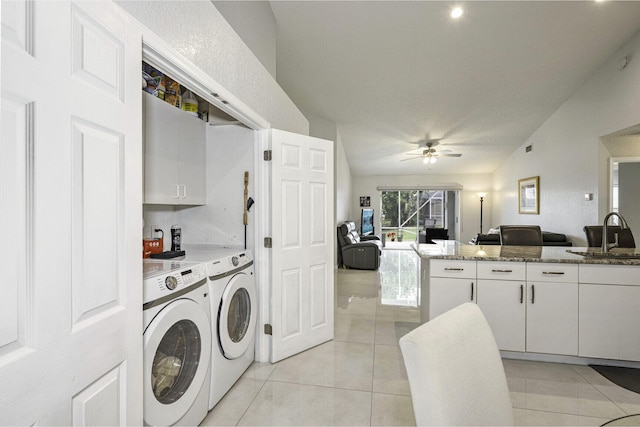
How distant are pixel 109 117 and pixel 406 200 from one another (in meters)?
11.0

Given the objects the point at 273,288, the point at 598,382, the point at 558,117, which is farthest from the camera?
the point at 558,117

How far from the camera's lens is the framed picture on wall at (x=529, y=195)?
6.85m

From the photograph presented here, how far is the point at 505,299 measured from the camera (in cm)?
255

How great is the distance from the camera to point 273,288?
2.56m

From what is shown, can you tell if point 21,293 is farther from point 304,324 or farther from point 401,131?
point 401,131

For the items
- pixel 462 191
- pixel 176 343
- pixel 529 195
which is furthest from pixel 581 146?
pixel 176 343

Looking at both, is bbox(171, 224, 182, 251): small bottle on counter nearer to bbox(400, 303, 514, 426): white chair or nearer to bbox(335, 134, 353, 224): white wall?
bbox(400, 303, 514, 426): white chair

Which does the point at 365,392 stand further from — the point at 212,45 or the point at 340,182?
the point at 340,182

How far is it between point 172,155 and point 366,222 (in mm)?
8556

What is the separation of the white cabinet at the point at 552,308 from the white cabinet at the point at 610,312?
2.4 inches

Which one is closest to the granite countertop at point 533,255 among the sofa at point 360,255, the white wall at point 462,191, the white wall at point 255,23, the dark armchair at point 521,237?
the dark armchair at point 521,237

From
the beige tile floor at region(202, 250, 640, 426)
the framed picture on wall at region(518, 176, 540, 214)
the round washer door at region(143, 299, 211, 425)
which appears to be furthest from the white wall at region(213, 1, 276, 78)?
the framed picture on wall at region(518, 176, 540, 214)

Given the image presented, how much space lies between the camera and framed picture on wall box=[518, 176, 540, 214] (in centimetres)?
685

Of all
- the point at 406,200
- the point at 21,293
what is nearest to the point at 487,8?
the point at 21,293
